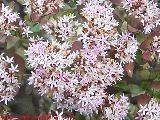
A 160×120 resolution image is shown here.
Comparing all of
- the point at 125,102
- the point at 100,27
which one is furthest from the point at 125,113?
the point at 100,27

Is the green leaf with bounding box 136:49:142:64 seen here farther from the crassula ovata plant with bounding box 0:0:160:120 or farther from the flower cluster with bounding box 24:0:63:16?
the flower cluster with bounding box 24:0:63:16

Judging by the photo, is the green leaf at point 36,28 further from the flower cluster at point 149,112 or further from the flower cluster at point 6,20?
the flower cluster at point 149,112

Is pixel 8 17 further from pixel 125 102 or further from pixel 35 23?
pixel 125 102

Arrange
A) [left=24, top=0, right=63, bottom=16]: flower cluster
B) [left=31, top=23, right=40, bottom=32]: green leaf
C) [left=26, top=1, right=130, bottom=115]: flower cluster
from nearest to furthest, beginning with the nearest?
[left=26, top=1, right=130, bottom=115]: flower cluster, [left=24, top=0, right=63, bottom=16]: flower cluster, [left=31, top=23, right=40, bottom=32]: green leaf

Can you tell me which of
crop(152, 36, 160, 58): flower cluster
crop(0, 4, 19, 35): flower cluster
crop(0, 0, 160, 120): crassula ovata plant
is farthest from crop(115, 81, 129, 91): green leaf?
crop(0, 4, 19, 35): flower cluster

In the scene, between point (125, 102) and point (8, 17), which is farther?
point (125, 102)

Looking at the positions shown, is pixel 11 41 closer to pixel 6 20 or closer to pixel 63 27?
pixel 6 20

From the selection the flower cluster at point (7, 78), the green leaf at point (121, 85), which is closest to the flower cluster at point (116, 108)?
the green leaf at point (121, 85)
